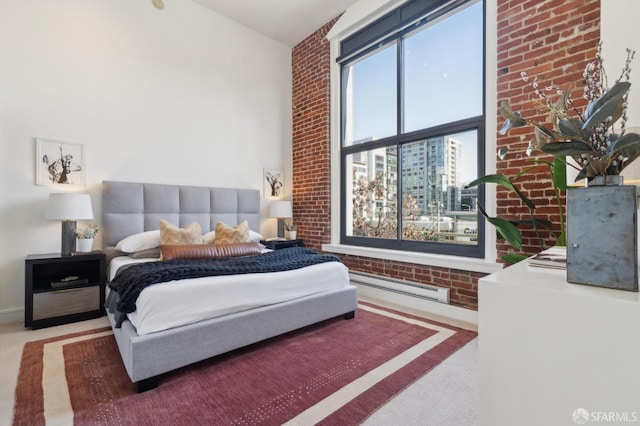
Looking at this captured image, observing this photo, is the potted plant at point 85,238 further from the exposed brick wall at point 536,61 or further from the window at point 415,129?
the exposed brick wall at point 536,61

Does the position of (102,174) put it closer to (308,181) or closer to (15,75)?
(15,75)

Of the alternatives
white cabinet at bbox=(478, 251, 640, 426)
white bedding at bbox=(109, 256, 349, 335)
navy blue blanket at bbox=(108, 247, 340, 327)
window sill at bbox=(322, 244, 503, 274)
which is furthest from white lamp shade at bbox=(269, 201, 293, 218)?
white cabinet at bbox=(478, 251, 640, 426)

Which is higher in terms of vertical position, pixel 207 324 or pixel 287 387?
pixel 207 324

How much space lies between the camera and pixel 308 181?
15.9 feet

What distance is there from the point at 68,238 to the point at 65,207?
1.22 ft

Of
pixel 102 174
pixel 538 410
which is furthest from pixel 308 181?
pixel 538 410

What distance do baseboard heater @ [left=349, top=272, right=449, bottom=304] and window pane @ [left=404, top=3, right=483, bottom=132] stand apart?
1.83 meters

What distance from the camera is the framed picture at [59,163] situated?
10.1 ft

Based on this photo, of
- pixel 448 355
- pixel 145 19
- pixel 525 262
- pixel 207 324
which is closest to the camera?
pixel 525 262

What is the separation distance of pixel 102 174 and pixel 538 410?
4176 mm

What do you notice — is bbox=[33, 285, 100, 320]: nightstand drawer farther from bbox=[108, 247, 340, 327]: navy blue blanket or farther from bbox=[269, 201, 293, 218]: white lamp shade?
bbox=[269, 201, 293, 218]: white lamp shade

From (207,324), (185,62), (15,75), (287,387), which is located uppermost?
(185,62)

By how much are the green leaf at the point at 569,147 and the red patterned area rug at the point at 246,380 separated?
153 cm

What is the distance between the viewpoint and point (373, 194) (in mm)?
4148
